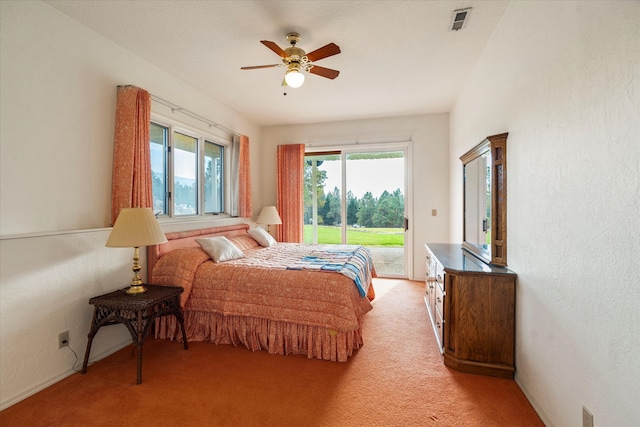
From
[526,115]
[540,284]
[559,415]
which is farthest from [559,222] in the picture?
[559,415]

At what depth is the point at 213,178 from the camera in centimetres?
443

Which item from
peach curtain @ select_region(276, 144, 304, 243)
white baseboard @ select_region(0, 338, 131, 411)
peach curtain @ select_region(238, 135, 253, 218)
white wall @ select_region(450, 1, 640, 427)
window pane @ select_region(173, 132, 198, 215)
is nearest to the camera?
white wall @ select_region(450, 1, 640, 427)

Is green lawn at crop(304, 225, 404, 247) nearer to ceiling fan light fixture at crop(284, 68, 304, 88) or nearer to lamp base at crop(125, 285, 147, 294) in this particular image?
ceiling fan light fixture at crop(284, 68, 304, 88)

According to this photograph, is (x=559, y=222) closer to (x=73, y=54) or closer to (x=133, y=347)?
(x=133, y=347)

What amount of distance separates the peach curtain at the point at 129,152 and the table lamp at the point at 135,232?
36 centimetres

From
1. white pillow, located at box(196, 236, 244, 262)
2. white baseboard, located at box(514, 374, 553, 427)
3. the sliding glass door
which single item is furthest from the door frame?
white baseboard, located at box(514, 374, 553, 427)

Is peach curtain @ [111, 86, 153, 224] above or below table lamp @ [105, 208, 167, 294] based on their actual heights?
above

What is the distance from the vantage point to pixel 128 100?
268 cm

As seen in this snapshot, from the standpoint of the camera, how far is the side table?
7.09 ft

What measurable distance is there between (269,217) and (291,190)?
70 cm

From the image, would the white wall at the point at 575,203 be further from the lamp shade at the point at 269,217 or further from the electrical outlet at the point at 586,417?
the lamp shade at the point at 269,217

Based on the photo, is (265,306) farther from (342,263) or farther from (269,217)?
(269,217)

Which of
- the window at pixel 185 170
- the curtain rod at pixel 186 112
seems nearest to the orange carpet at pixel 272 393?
the window at pixel 185 170

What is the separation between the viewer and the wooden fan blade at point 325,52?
2.29 metres
